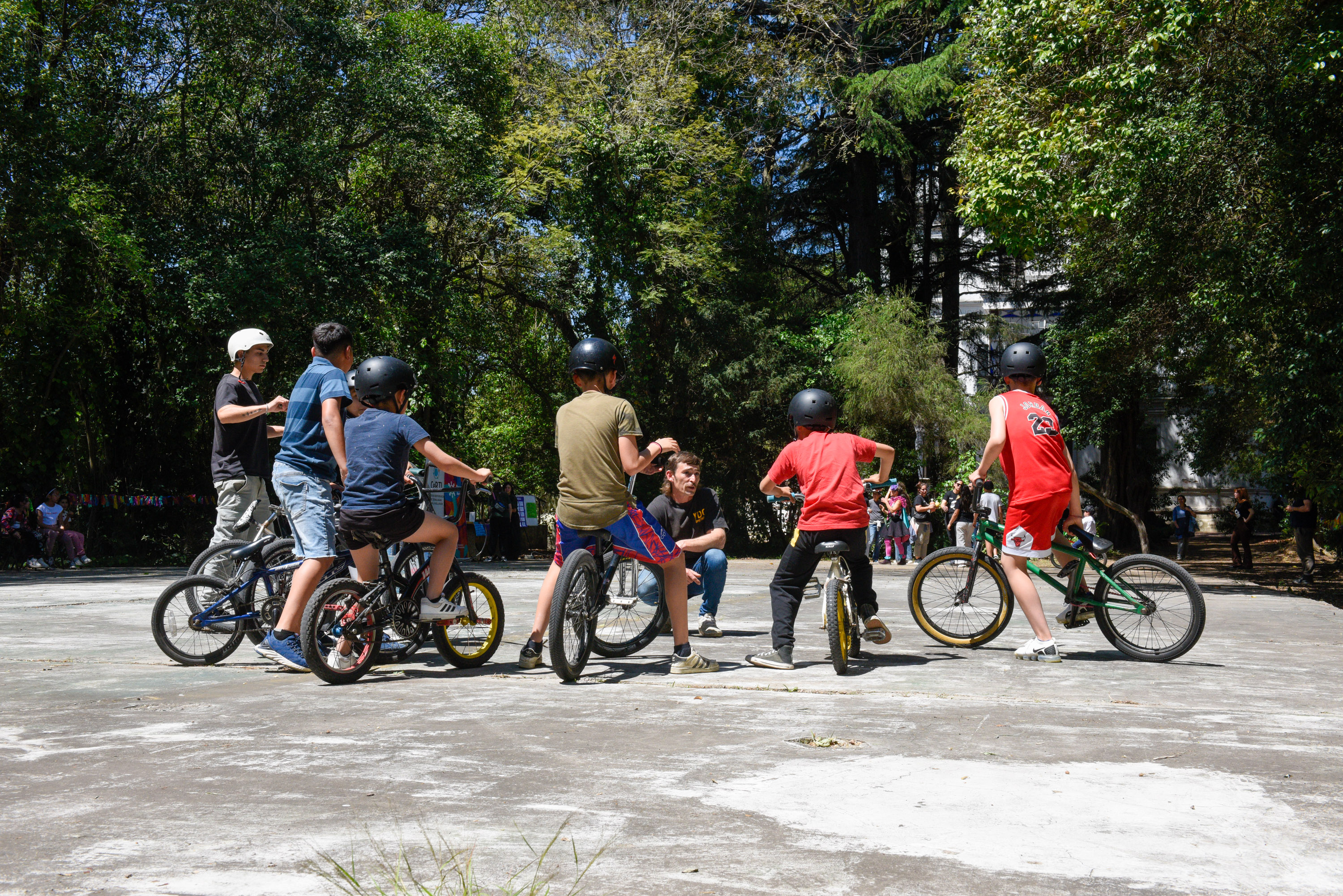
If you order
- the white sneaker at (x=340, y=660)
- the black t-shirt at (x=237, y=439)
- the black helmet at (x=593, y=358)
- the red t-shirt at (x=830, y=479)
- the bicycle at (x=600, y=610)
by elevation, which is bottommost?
the white sneaker at (x=340, y=660)

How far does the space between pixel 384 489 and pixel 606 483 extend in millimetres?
1233

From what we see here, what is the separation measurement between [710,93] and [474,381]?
9.97 m

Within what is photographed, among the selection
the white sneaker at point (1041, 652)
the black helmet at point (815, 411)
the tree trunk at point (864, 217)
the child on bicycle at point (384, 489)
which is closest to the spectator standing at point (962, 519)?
the tree trunk at point (864, 217)

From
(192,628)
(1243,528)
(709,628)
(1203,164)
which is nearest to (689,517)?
(709,628)

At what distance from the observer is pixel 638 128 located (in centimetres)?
2533

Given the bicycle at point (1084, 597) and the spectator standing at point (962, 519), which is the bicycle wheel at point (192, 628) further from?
the spectator standing at point (962, 519)

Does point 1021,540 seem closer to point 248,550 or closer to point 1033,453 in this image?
point 1033,453

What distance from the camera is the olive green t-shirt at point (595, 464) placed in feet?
20.9

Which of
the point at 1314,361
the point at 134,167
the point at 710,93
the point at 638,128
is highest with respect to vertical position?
the point at 710,93

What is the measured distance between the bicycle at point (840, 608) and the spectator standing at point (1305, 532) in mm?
14190

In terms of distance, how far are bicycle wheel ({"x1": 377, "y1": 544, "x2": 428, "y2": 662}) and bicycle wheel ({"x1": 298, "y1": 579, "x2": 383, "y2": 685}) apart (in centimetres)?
11

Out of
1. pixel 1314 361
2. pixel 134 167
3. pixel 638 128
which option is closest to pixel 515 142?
pixel 638 128

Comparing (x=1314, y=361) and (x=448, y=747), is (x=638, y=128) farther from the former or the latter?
(x=448, y=747)

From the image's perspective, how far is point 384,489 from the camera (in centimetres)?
624
